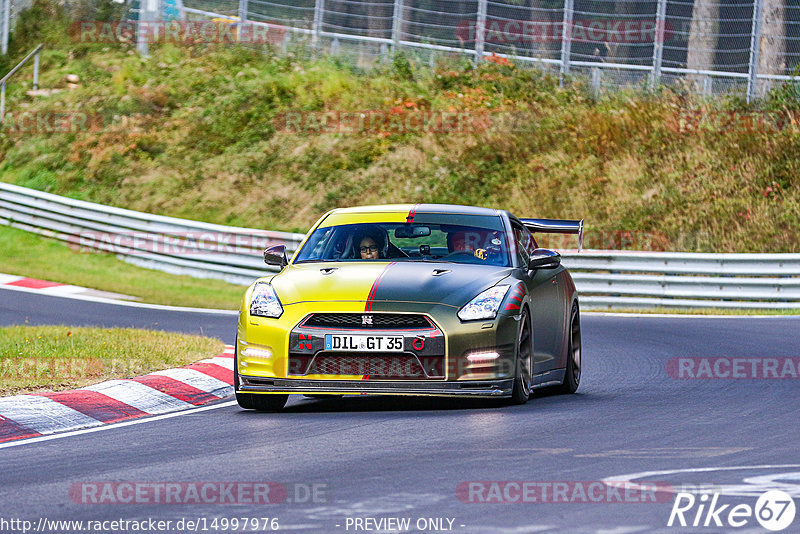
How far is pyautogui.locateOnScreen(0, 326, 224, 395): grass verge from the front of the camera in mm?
10625

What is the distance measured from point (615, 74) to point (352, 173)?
6341 mm

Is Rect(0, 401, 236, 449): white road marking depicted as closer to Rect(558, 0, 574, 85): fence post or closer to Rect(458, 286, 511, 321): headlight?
Rect(458, 286, 511, 321): headlight

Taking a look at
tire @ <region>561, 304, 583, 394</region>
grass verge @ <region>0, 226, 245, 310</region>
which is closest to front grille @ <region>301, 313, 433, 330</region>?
tire @ <region>561, 304, 583, 394</region>

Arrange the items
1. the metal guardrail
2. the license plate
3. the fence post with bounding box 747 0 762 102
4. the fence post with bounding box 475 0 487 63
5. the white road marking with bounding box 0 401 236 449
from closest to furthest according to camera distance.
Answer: the white road marking with bounding box 0 401 236 449
the license plate
the metal guardrail
the fence post with bounding box 747 0 762 102
the fence post with bounding box 475 0 487 63

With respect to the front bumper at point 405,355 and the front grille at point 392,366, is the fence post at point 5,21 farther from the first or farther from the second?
the front grille at point 392,366

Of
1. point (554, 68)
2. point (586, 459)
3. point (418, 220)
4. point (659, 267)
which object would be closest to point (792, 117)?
point (554, 68)

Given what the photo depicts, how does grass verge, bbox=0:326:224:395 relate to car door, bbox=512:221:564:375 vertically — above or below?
below

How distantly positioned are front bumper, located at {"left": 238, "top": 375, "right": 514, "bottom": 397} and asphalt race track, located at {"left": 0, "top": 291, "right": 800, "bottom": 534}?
0.17m

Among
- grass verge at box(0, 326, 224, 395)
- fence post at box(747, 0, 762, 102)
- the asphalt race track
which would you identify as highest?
fence post at box(747, 0, 762, 102)

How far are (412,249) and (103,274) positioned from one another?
1641 centimetres

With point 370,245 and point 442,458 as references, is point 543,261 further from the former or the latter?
point 442,458

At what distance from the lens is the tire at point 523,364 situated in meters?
9.55

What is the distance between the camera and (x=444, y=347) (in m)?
9.12

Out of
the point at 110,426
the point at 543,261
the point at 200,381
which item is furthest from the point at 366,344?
the point at 200,381
